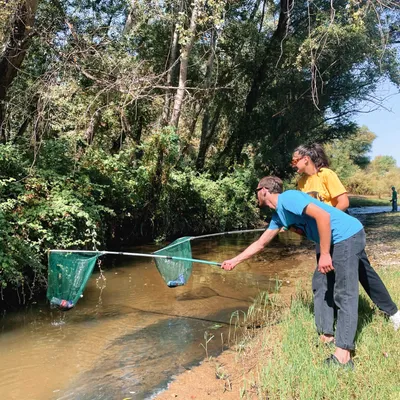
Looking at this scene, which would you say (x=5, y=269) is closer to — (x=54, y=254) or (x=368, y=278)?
(x=54, y=254)

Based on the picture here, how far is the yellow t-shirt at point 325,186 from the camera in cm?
412

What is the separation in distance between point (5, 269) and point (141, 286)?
2.85 metres

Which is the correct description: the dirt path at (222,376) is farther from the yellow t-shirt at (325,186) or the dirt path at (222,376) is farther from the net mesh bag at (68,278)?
the net mesh bag at (68,278)

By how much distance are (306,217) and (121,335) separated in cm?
305

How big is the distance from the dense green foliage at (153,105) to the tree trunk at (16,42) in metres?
0.03

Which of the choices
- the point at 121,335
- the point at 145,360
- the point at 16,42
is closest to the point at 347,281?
the point at 145,360

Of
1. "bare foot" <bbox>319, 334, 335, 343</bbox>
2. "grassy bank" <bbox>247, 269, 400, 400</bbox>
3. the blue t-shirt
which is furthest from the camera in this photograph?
"bare foot" <bbox>319, 334, 335, 343</bbox>

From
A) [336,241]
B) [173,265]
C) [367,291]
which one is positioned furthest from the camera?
[173,265]

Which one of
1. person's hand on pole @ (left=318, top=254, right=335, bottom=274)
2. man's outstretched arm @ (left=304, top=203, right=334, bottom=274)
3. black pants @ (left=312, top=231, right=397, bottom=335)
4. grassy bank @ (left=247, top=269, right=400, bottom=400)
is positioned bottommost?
grassy bank @ (left=247, top=269, right=400, bottom=400)

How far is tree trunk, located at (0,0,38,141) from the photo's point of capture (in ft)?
24.7

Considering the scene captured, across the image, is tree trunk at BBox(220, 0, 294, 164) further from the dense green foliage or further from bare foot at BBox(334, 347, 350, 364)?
bare foot at BBox(334, 347, 350, 364)

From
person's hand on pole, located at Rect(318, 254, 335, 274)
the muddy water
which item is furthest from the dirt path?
person's hand on pole, located at Rect(318, 254, 335, 274)

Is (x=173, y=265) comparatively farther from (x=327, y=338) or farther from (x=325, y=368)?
(x=325, y=368)

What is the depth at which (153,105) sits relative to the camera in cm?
1213
